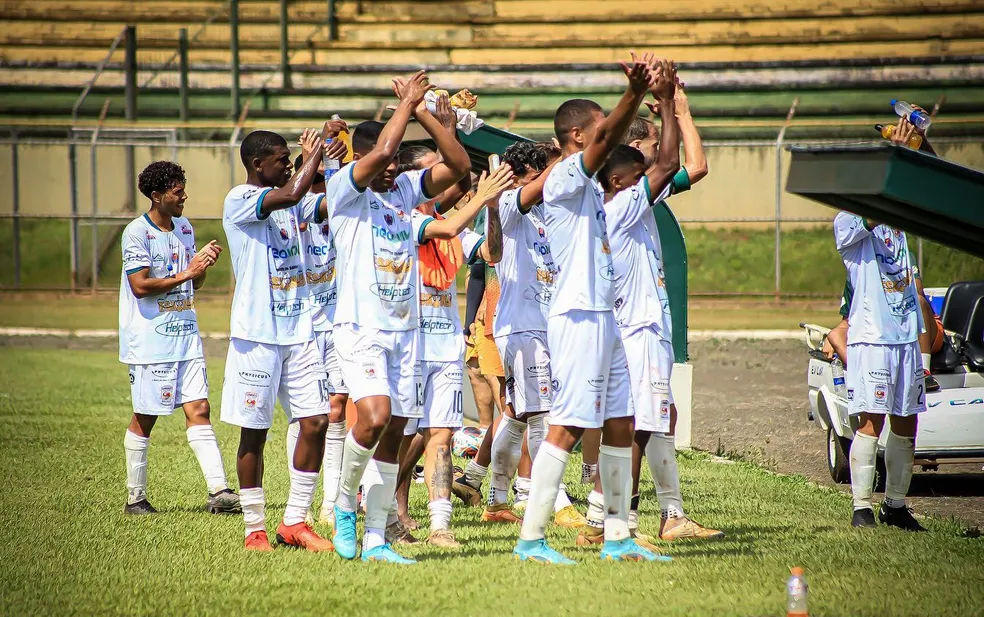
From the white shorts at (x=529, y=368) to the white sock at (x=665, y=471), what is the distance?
77 cm

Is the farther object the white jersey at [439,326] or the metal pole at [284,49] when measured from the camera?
the metal pole at [284,49]

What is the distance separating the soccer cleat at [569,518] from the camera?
23.1ft

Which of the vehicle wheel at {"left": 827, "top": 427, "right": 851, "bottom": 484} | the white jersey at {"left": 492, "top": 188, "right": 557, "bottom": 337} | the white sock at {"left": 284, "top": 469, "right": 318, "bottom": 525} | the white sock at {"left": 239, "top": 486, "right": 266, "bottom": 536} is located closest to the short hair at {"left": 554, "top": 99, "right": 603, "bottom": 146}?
the white jersey at {"left": 492, "top": 188, "right": 557, "bottom": 337}

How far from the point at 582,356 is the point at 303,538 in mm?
1839

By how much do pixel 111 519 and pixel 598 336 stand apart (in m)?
3.35

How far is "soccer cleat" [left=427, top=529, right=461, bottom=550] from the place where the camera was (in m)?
6.37

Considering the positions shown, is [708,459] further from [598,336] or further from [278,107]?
[278,107]

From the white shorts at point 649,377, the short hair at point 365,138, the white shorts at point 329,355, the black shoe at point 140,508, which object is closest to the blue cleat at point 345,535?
the white shorts at point 329,355

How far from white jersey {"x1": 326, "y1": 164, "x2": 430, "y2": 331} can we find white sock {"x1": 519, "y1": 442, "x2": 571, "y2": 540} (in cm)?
94

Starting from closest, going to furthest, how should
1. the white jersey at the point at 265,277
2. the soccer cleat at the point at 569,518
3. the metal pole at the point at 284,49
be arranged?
the white jersey at the point at 265,277 → the soccer cleat at the point at 569,518 → the metal pole at the point at 284,49

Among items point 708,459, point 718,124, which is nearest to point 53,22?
point 718,124

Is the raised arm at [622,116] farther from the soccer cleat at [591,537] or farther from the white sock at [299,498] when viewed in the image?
the white sock at [299,498]

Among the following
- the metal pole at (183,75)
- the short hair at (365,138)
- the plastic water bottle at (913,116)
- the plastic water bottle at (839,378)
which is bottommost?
the plastic water bottle at (839,378)

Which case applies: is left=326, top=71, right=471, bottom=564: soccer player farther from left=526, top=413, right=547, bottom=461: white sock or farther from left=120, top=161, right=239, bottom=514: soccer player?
left=120, top=161, right=239, bottom=514: soccer player
